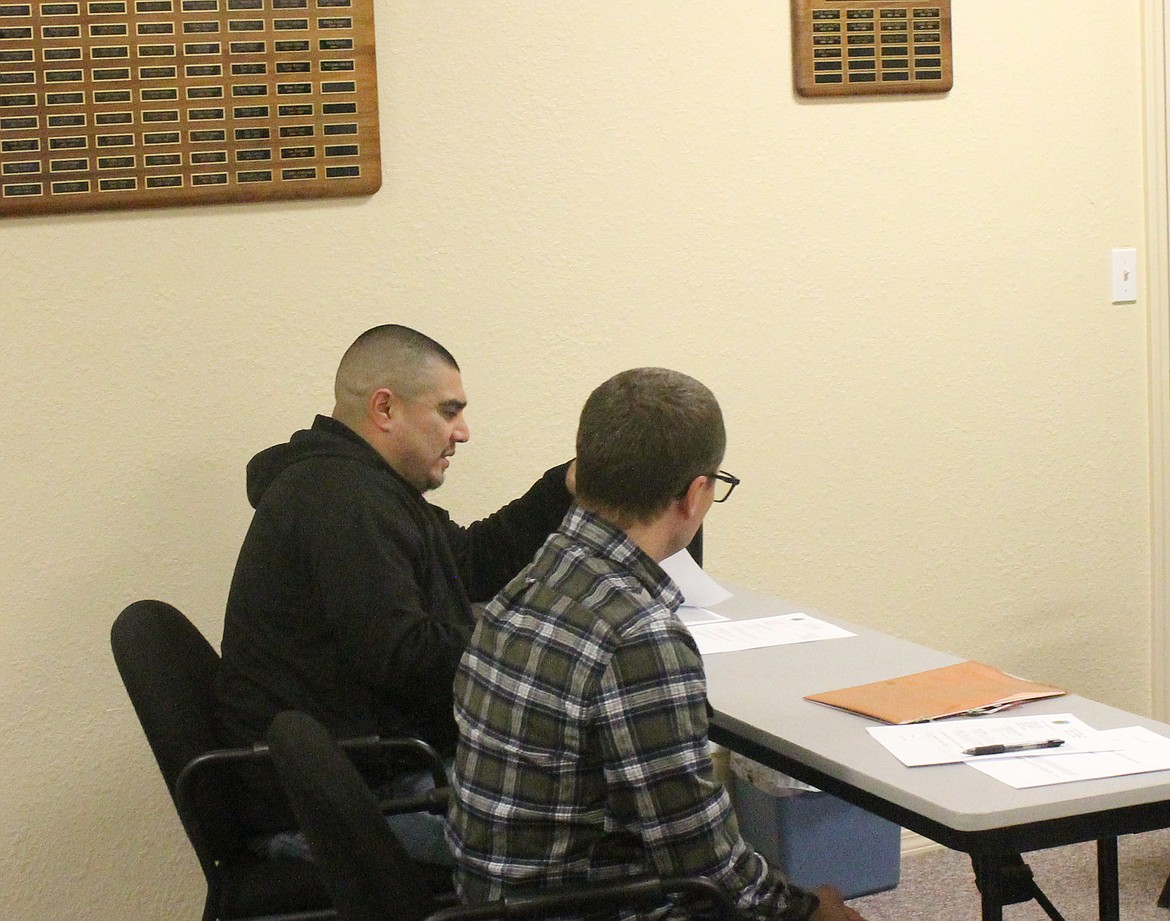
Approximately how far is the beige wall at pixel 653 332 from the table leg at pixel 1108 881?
4.37 feet

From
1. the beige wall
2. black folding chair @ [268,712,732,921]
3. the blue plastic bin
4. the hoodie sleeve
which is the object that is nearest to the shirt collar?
black folding chair @ [268,712,732,921]

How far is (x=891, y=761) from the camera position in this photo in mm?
1586

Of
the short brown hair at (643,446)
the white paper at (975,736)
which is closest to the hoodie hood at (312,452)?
the short brown hair at (643,446)

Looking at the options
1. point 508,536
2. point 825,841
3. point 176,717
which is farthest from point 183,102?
point 825,841

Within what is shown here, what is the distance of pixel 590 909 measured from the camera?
4.65 feet

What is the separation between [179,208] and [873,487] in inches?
61.6

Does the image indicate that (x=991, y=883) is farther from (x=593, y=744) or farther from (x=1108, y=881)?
(x=593, y=744)

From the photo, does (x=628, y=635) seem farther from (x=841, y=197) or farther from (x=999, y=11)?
(x=999, y=11)

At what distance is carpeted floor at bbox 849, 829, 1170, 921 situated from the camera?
270 centimetres

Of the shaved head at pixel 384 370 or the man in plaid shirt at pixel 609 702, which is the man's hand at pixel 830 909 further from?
the shaved head at pixel 384 370

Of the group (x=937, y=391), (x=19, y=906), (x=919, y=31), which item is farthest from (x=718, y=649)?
(x=919, y=31)

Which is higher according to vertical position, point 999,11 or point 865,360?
→ point 999,11

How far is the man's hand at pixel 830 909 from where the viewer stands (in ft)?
4.92

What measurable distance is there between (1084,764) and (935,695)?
0.94ft
